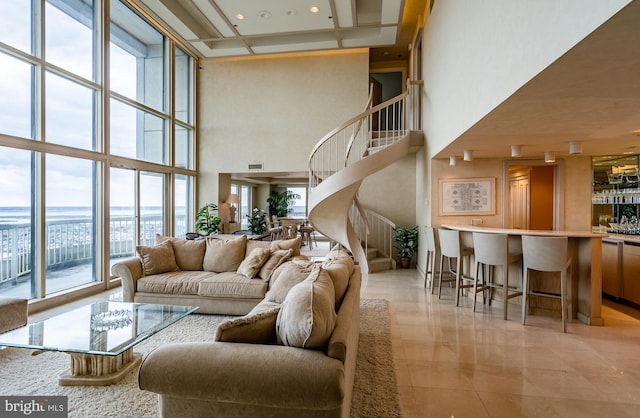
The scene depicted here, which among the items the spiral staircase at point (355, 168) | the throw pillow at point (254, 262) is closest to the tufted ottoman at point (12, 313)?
the throw pillow at point (254, 262)

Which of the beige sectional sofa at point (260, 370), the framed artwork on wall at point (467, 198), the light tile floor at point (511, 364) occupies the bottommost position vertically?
the light tile floor at point (511, 364)

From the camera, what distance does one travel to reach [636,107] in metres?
2.86

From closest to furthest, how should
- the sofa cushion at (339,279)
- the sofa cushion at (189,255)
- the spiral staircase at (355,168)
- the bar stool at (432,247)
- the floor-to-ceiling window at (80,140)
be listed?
the sofa cushion at (339,279)
the floor-to-ceiling window at (80,140)
the sofa cushion at (189,255)
the bar stool at (432,247)
the spiral staircase at (355,168)

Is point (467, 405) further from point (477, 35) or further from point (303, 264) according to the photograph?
point (477, 35)

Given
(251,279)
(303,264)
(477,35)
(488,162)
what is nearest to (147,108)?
(251,279)

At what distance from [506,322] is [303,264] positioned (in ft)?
8.39

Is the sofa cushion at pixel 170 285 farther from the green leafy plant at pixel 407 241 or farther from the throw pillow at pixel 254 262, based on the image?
the green leafy plant at pixel 407 241

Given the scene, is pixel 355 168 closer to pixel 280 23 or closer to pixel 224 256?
pixel 224 256

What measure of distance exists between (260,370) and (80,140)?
210 inches

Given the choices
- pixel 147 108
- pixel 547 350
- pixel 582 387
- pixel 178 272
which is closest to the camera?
pixel 582 387

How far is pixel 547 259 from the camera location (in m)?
3.64

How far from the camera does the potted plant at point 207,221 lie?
25.5ft

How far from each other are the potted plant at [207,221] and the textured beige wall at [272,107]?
0.56 m

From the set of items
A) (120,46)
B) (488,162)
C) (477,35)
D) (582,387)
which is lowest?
(582,387)
